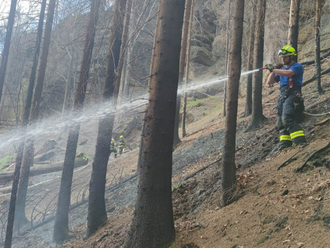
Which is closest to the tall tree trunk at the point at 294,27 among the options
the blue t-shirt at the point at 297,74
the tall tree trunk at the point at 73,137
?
the blue t-shirt at the point at 297,74

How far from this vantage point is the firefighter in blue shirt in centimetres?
567

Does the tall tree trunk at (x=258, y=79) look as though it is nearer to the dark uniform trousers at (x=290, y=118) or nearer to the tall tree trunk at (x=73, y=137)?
the dark uniform trousers at (x=290, y=118)

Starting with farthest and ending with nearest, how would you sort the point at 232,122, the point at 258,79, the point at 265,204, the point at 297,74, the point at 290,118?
the point at 258,79, the point at 297,74, the point at 290,118, the point at 232,122, the point at 265,204

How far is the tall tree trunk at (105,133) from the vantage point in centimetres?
754

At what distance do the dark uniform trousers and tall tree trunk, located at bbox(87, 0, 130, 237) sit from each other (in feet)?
14.3

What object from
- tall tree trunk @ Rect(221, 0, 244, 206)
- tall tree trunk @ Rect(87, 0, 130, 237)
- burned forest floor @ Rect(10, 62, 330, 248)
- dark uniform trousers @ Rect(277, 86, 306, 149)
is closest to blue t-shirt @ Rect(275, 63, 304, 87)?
dark uniform trousers @ Rect(277, 86, 306, 149)

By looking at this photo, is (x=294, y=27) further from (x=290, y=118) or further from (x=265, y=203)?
(x=265, y=203)

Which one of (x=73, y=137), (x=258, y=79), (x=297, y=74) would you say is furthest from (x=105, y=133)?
(x=258, y=79)

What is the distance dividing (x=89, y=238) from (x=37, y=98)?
6745 millimetres

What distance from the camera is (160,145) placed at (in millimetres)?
4039

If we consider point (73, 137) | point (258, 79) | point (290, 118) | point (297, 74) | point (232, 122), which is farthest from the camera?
point (258, 79)

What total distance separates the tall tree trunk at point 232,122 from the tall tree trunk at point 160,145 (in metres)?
1.19

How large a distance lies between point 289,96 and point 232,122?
5.94 feet

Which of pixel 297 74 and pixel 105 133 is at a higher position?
pixel 297 74
